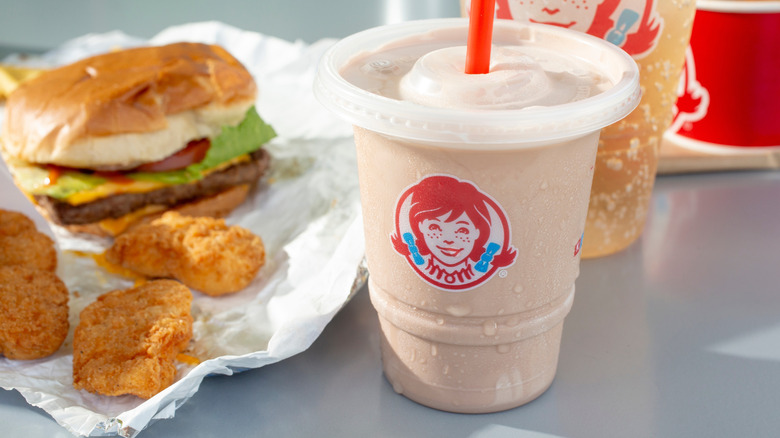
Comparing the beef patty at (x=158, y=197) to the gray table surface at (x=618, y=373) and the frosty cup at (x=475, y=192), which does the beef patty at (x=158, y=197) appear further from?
the frosty cup at (x=475, y=192)

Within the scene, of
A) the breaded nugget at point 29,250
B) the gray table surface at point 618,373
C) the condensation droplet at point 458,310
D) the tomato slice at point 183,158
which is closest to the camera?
the condensation droplet at point 458,310

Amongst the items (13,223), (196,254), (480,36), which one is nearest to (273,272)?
(196,254)

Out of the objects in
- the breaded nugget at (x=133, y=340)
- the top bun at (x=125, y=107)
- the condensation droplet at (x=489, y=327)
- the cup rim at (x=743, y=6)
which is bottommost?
the breaded nugget at (x=133, y=340)

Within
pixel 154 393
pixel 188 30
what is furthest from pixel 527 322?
pixel 188 30

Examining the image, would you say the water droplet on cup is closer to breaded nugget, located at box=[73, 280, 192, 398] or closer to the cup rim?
breaded nugget, located at box=[73, 280, 192, 398]

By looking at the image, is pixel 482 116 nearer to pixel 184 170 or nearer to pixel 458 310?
pixel 458 310

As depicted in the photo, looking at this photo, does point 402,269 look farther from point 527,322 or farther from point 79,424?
point 79,424

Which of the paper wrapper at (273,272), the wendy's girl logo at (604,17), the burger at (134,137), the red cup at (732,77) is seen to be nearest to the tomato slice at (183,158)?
the burger at (134,137)

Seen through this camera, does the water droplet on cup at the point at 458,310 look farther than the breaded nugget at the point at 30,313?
No

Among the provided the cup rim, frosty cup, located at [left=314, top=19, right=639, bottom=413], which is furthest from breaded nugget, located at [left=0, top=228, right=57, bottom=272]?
the cup rim
